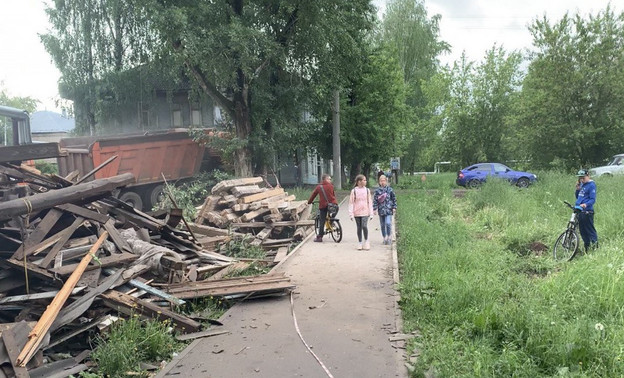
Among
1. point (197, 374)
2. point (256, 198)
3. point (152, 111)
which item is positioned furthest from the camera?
point (152, 111)

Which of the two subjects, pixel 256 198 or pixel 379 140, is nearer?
pixel 256 198

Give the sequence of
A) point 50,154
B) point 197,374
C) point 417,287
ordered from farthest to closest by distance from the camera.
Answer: point 50,154 < point 417,287 < point 197,374

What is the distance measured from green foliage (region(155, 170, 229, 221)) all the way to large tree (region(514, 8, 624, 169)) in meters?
18.5

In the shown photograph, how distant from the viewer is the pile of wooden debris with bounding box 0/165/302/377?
15.5 ft

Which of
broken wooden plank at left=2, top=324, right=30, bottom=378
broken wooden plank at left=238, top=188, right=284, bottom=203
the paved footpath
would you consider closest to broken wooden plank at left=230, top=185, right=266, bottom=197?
broken wooden plank at left=238, top=188, right=284, bottom=203

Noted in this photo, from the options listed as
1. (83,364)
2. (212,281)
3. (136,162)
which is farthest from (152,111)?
(83,364)

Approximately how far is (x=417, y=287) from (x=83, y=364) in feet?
13.9

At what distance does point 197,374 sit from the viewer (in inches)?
171

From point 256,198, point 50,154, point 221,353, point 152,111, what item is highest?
point 152,111

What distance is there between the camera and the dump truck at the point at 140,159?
16547mm

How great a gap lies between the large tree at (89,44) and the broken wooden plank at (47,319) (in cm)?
2549

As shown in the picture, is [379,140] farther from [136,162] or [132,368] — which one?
[132,368]

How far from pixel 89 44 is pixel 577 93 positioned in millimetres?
28529

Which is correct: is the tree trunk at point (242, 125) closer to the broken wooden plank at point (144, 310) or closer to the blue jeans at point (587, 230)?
the blue jeans at point (587, 230)
